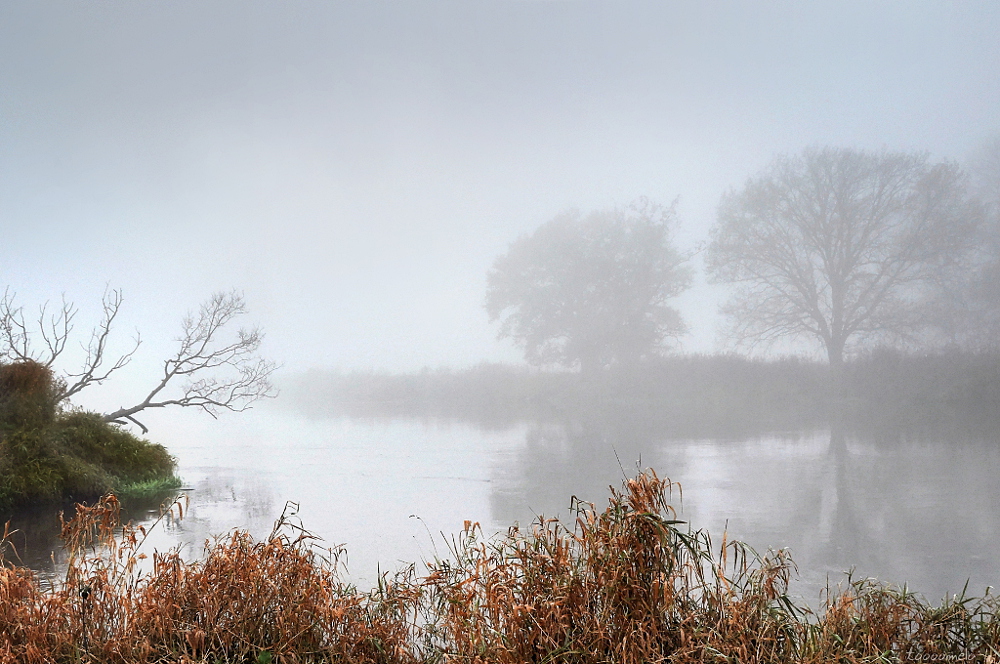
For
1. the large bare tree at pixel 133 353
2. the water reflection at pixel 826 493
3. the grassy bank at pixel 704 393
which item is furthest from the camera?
the grassy bank at pixel 704 393

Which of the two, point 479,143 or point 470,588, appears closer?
point 470,588

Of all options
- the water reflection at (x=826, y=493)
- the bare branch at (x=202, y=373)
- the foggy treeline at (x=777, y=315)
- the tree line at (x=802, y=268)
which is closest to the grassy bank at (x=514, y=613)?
the water reflection at (x=826, y=493)

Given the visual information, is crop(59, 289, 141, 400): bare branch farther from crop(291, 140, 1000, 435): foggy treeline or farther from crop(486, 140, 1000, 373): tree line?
crop(486, 140, 1000, 373): tree line

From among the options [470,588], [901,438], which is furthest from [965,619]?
[901,438]

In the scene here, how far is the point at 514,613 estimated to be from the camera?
2361mm

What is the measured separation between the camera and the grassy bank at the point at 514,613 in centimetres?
238

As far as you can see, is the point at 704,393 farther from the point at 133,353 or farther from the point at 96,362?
the point at 96,362

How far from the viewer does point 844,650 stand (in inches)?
93.4

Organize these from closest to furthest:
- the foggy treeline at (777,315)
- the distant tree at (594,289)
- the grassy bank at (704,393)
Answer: the grassy bank at (704,393) → the foggy treeline at (777,315) → the distant tree at (594,289)

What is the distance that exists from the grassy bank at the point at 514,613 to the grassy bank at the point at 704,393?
10.00m

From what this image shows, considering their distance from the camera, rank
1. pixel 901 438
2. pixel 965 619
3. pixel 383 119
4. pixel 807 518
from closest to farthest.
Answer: pixel 965 619 → pixel 807 518 → pixel 901 438 → pixel 383 119

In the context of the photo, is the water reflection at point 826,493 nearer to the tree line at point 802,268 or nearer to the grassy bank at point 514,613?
the grassy bank at point 514,613

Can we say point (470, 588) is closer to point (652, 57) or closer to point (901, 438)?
point (901, 438)

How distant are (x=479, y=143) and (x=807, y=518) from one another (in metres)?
16.0
